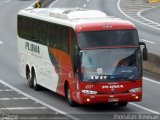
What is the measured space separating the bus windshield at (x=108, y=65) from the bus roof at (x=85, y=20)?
2.77ft

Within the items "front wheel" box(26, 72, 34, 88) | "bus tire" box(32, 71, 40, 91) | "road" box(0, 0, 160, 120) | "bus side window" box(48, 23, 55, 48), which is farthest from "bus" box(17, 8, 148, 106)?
"front wheel" box(26, 72, 34, 88)

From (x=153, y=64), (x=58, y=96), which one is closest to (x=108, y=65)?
(x=58, y=96)

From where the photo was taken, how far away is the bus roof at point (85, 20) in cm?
2325

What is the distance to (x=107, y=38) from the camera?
23.0 meters

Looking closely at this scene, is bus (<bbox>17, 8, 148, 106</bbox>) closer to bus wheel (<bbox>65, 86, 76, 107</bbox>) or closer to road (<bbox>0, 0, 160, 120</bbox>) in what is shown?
bus wheel (<bbox>65, 86, 76, 107</bbox>)

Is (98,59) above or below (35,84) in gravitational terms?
above

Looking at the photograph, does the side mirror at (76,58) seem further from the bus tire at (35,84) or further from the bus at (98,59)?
the bus tire at (35,84)

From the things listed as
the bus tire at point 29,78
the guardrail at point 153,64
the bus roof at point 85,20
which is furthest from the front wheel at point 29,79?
the guardrail at point 153,64

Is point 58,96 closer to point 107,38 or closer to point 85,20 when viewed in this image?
point 85,20

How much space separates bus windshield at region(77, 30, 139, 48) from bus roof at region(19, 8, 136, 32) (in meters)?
0.17

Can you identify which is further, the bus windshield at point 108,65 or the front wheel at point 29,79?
the front wheel at point 29,79

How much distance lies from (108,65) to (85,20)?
213 centimetres

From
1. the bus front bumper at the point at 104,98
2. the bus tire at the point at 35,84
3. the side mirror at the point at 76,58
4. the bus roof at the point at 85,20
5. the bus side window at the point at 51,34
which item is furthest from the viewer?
the bus tire at the point at 35,84

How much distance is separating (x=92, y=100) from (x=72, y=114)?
32.3 inches
